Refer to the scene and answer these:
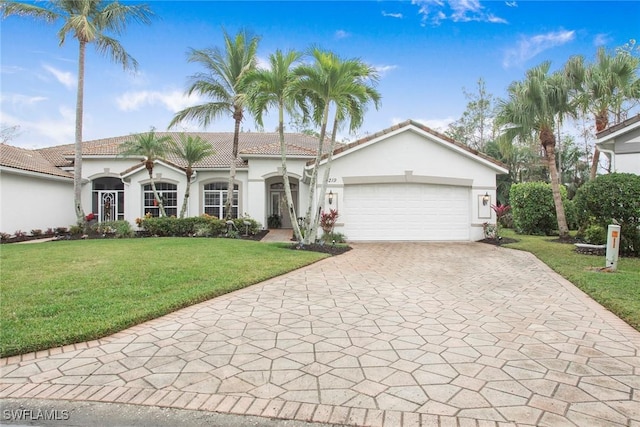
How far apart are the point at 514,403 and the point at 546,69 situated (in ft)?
49.7

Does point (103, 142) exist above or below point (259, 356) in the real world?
above

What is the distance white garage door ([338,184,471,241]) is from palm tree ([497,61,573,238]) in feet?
13.5

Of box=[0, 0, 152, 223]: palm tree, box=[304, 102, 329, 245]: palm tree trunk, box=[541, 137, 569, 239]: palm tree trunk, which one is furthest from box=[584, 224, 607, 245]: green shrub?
box=[0, 0, 152, 223]: palm tree

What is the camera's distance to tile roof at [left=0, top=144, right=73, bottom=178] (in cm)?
1648

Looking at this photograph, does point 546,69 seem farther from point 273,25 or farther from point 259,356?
point 259,356

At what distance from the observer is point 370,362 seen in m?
3.76

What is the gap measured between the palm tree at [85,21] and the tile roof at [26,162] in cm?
214

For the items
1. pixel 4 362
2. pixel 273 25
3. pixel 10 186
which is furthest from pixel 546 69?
pixel 10 186

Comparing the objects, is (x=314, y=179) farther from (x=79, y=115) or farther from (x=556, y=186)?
(x=79, y=115)

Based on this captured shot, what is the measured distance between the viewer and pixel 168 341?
172 inches

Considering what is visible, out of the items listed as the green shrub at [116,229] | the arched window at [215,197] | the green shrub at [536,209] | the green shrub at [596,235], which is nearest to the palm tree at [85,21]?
the green shrub at [116,229]

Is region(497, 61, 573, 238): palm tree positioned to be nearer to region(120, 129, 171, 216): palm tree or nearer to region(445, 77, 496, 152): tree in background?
region(120, 129, 171, 216): palm tree

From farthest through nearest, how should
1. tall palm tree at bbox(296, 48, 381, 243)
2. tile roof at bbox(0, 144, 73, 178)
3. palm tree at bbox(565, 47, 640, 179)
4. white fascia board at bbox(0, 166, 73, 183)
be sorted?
tile roof at bbox(0, 144, 73, 178) < white fascia board at bbox(0, 166, 73, 183) < palm tree at bbox(565, 47, 640, 179) < tall palm tree at bbox(296, 48, 381, 243)

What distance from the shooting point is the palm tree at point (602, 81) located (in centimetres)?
1416
